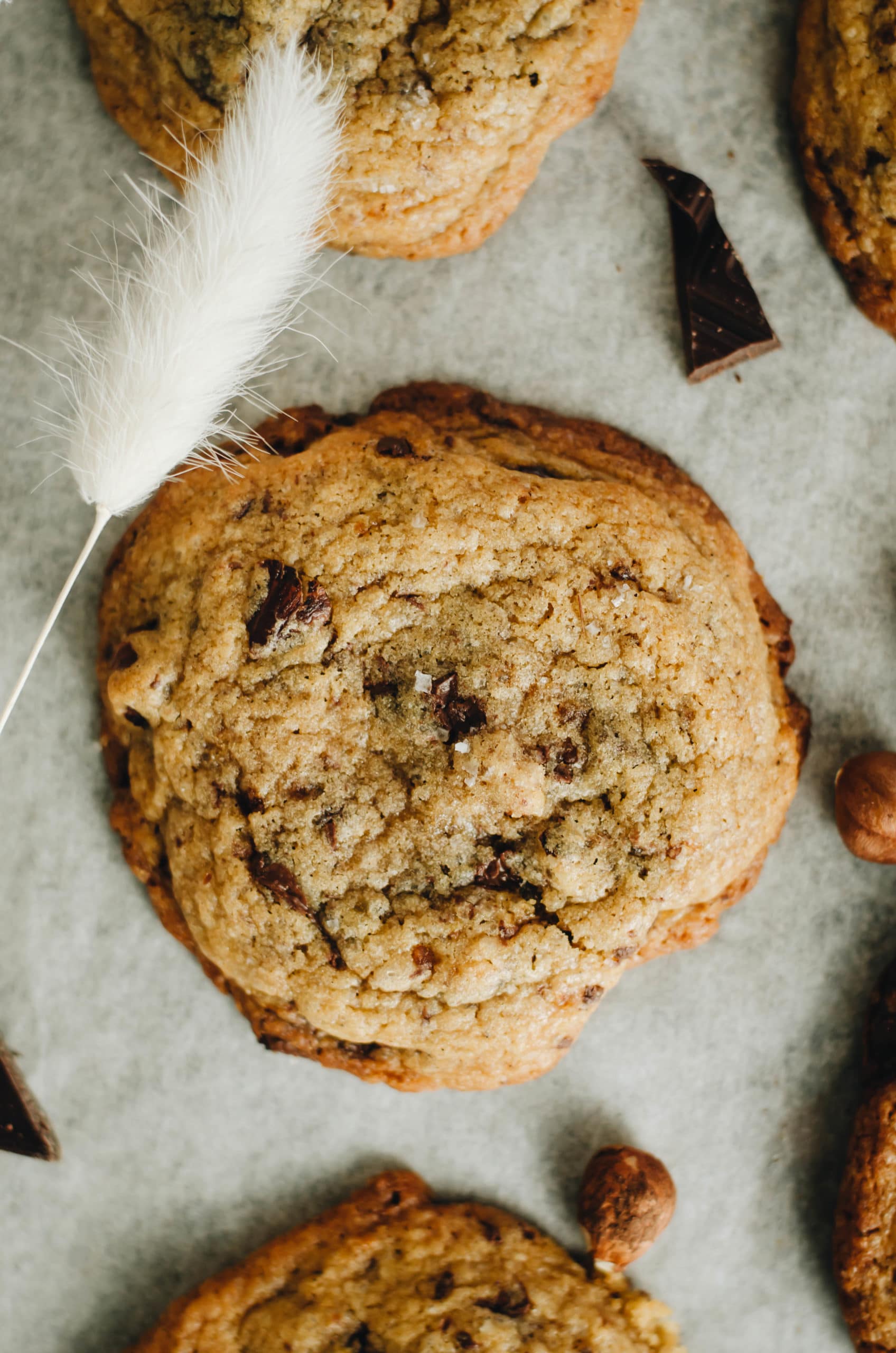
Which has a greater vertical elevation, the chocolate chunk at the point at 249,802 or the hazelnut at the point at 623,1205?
the chocolate chunk at the point at 249,802

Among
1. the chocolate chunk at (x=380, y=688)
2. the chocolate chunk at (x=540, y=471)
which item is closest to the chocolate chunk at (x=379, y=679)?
the chocolate chunk at (x=380, y=688)

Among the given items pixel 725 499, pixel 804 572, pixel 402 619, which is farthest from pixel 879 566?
pixel 402 619

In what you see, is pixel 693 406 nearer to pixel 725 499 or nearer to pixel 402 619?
pixel 725 499

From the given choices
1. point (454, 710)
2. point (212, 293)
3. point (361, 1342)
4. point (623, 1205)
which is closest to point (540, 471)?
point (454, 710)

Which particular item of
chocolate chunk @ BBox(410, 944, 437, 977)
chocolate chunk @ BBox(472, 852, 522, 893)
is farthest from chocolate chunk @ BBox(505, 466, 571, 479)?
chocolate chunk @ BBox(410, 944, 437, 977)

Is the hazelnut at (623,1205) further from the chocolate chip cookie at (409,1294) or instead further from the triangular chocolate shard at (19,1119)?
the triangular chocolate shard at (19,1119)

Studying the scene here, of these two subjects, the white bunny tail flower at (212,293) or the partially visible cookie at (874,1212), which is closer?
the white bunny tail flower at (212,293)
